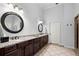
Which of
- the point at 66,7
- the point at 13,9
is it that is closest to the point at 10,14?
the point at 13,9

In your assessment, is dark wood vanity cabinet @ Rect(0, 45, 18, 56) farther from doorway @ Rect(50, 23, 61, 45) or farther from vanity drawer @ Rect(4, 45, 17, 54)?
doorway @ Rect(50, 23, 61, 45)

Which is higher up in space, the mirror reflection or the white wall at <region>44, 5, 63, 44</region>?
the white wall at <region>44, 5, 63, 44</region>

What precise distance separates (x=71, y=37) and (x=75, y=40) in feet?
1.35

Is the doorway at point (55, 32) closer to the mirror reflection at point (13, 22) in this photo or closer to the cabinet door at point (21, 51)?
the mirror reflection at point (13, 22)

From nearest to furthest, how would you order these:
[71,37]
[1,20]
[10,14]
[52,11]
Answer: [1,20] → [10,14] → [71,37] → [52,11]

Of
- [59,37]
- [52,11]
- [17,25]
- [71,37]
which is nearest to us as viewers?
[17,25]

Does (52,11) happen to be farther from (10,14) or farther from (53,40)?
(10,14)

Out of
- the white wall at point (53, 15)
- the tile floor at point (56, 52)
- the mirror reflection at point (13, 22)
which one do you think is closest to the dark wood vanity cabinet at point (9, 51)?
the mirror reflection at point (13, 22)

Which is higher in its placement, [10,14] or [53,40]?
[10,14]

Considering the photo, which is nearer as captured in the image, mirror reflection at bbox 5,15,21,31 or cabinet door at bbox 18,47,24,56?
cabinet door at bbox 18,47,24,56

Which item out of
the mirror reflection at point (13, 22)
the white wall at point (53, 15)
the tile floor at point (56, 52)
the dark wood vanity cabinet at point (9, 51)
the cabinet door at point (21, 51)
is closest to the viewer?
the dark wood vanity cabinet at point (9, 51)

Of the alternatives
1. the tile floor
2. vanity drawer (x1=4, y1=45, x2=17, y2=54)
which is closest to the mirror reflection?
vanity drawer (x1=4, y1=45, x2=17, y2=54)

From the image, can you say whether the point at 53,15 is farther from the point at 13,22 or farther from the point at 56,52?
the point at 13,22

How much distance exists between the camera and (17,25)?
3723 millimetres
